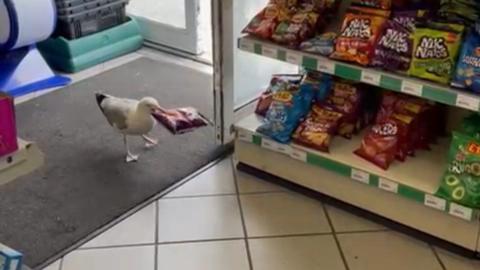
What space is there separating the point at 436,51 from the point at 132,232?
1196mm

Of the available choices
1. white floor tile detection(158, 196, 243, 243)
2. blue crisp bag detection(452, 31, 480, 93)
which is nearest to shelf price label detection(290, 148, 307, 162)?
white floor tile detection(158, 196, 243, 243)

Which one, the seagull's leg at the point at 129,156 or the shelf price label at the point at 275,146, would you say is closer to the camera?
the shelf price label at the point at 275,146

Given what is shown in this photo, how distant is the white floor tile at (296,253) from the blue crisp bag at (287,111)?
1.33 feet

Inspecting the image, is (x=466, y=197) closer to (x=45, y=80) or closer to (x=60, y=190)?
(x=60, y=190)

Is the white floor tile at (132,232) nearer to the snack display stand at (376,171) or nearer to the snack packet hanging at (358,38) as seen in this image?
the snack display stand at (376,171)

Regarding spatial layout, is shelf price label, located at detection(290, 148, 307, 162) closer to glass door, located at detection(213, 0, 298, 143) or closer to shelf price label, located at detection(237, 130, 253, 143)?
shelf price label, located at detection(237, 130, 253, 143)

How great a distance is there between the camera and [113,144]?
3.08 meters

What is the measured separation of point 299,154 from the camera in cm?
258

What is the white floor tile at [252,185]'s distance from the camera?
272 centimetres

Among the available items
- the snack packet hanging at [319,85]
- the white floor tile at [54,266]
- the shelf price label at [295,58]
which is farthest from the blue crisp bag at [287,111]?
the white floor tile at [54,266]

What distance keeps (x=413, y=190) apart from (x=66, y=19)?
230cm

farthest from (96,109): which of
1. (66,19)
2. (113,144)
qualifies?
(66,19)

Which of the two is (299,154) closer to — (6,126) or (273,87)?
(273,87)

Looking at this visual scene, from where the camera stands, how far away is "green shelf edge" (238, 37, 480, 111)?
7.10 feet
